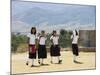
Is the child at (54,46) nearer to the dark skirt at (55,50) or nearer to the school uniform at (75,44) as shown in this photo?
the dark skirt at (55,50)

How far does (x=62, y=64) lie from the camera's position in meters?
2.62

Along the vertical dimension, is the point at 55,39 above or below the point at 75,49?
above

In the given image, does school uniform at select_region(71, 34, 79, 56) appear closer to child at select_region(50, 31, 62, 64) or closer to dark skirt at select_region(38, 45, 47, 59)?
child at select_region(50, 31, 62, 64)

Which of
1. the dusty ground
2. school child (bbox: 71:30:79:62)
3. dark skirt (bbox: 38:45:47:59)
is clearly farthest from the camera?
school child (bbox: 71:30:79:62)

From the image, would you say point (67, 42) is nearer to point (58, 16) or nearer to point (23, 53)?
point (58, 16)

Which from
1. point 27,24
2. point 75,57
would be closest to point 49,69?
point 75,57

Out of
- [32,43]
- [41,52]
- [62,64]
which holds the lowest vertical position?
[62,64]

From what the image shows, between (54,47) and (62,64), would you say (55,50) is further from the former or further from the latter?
(62,64)

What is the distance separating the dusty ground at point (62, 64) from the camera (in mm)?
2426

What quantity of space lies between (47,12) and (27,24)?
27cm

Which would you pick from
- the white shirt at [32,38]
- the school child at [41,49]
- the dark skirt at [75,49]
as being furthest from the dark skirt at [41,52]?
the dark skirt at [75,49]

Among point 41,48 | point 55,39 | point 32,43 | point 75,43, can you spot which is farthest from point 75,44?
point 32,43

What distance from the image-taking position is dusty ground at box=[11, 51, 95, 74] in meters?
2.43

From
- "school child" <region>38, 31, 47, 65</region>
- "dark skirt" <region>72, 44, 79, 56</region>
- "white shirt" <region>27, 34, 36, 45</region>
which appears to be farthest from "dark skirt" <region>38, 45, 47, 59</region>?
"dark skirt" <region>72, 44, 79, 56</region>
